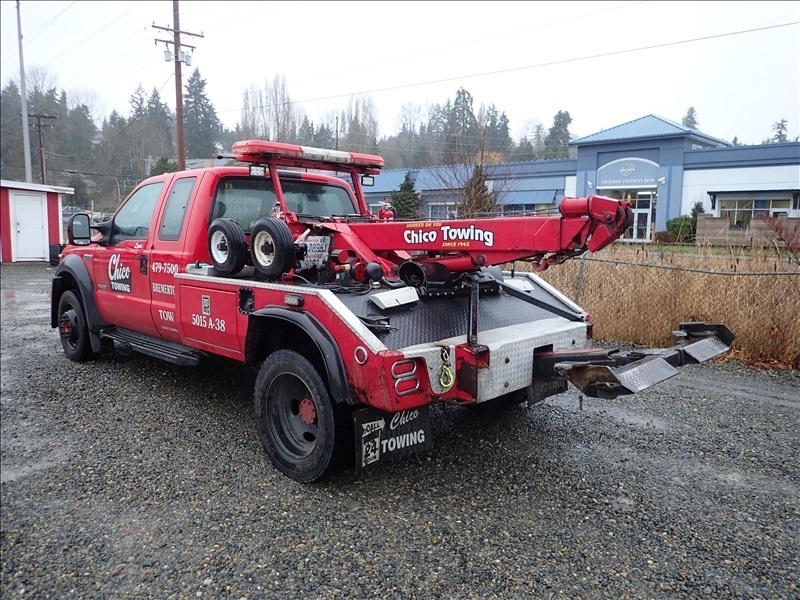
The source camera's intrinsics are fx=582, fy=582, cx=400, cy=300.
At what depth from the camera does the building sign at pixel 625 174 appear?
32.0 m

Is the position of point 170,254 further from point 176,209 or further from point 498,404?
point 498,404

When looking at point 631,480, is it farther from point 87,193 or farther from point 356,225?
point 87,193

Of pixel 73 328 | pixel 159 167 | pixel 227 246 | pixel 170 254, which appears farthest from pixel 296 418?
pixel 159 167

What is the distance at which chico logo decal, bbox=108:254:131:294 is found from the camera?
548cm

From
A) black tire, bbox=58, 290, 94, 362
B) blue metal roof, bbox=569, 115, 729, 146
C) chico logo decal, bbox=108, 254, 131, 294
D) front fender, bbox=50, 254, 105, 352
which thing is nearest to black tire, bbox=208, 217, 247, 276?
chico logo decal, bbox=108, 254, 131, 294

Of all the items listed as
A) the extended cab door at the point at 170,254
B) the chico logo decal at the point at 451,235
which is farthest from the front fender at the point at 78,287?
the chico logo decal at the point at 451,235

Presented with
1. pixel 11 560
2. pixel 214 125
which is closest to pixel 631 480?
pixel 11 560

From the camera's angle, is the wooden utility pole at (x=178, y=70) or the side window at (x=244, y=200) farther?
the wooden utility pole at (x=178, y=70)

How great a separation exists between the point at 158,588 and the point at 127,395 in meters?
3.18

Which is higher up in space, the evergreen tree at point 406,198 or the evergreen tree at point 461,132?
the evergreen tree at point 461,132

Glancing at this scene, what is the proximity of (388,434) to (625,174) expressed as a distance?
32847 millimetres

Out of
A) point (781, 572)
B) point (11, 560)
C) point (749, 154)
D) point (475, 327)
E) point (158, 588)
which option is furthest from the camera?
point (749, 154)

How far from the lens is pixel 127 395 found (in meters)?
5.35

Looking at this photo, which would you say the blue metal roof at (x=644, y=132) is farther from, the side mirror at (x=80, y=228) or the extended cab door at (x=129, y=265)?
the side mirror at (x=80, y=228)
